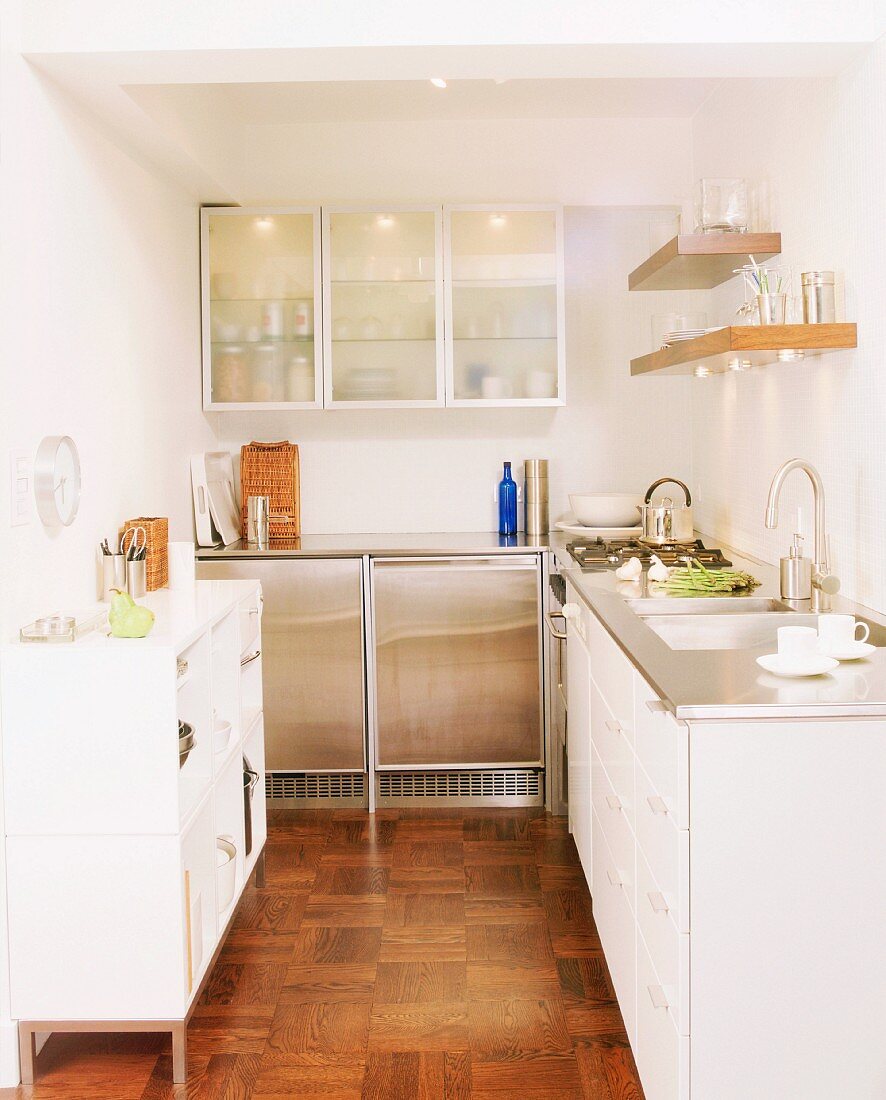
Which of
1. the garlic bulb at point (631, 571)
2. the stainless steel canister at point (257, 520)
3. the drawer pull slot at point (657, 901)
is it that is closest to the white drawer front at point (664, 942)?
the drawer pull slot at point (657, 901)

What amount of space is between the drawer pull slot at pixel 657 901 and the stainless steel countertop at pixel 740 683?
13.6 inches

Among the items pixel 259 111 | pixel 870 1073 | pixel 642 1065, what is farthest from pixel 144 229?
pixel 870 1073

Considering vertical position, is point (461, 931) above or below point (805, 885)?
below

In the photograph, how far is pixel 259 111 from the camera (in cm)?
418

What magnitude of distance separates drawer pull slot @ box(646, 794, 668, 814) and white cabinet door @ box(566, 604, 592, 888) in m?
0.99

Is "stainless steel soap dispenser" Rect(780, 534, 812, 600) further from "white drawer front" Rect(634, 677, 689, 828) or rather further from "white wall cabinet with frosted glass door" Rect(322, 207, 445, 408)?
"white wall cabinet with frosted glass door" Rect(322, 207, 445, 408)

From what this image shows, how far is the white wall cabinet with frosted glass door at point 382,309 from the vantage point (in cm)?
414

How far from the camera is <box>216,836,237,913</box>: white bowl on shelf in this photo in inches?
109

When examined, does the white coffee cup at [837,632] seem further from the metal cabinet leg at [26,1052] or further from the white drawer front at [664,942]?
the metal cabinet leg at [26,1052]

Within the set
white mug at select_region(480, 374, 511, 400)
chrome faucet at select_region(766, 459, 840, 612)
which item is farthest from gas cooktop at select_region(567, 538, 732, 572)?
white mug at select_region(480, 374, 511, 400)

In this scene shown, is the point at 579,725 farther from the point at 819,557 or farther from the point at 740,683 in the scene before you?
the point at 740,683

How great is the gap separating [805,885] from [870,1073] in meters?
0.31

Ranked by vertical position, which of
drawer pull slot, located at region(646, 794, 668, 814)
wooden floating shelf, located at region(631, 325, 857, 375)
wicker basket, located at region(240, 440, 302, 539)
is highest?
wooden floating shelf, located at region(631, 325, 857, 375)

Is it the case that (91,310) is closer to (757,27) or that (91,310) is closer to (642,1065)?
(757,27)
